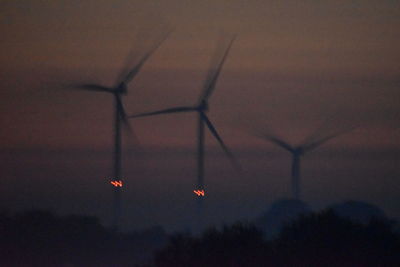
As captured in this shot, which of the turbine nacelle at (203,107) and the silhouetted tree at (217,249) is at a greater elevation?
the turbine nacelle at (203,107)

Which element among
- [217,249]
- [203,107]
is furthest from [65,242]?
[217,249]

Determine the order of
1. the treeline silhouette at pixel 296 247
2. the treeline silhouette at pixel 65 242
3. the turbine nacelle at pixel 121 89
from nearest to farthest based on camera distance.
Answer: the treeline silhouette at pixel 296 247, the turbine nacelle at pixel 121 89, the treeline silhouette at pixel 65 242

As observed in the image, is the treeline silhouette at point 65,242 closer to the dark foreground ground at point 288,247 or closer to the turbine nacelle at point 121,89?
the dark foreground ground at point 288,247

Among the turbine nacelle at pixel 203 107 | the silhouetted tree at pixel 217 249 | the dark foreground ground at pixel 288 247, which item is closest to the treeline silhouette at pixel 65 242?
the dark foreground ground at pixel 288 247

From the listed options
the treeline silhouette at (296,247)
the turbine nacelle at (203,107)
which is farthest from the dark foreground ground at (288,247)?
the turbine nacelle at (203,107)

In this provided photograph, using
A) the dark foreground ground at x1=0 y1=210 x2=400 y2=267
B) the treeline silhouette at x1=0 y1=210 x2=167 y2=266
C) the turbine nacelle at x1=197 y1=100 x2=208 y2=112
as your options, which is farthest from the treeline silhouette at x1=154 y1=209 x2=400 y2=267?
the treeline silhouette at x1=0 y1=210 x2=167 y2=266

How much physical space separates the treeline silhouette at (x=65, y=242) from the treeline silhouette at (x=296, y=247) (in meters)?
24.3

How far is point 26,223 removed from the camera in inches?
4697

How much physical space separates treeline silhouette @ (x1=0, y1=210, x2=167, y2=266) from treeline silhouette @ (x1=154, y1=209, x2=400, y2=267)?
79.6 ft

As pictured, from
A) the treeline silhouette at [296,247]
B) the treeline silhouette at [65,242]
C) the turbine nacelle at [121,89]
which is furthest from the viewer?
the treeline silhouette at [65,242]

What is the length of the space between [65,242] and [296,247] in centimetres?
5250

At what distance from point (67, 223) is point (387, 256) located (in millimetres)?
67678

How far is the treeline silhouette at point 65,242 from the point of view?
319ft

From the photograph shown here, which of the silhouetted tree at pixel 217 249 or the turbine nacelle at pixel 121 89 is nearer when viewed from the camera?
the silhouetted tree at pixel 217 249
